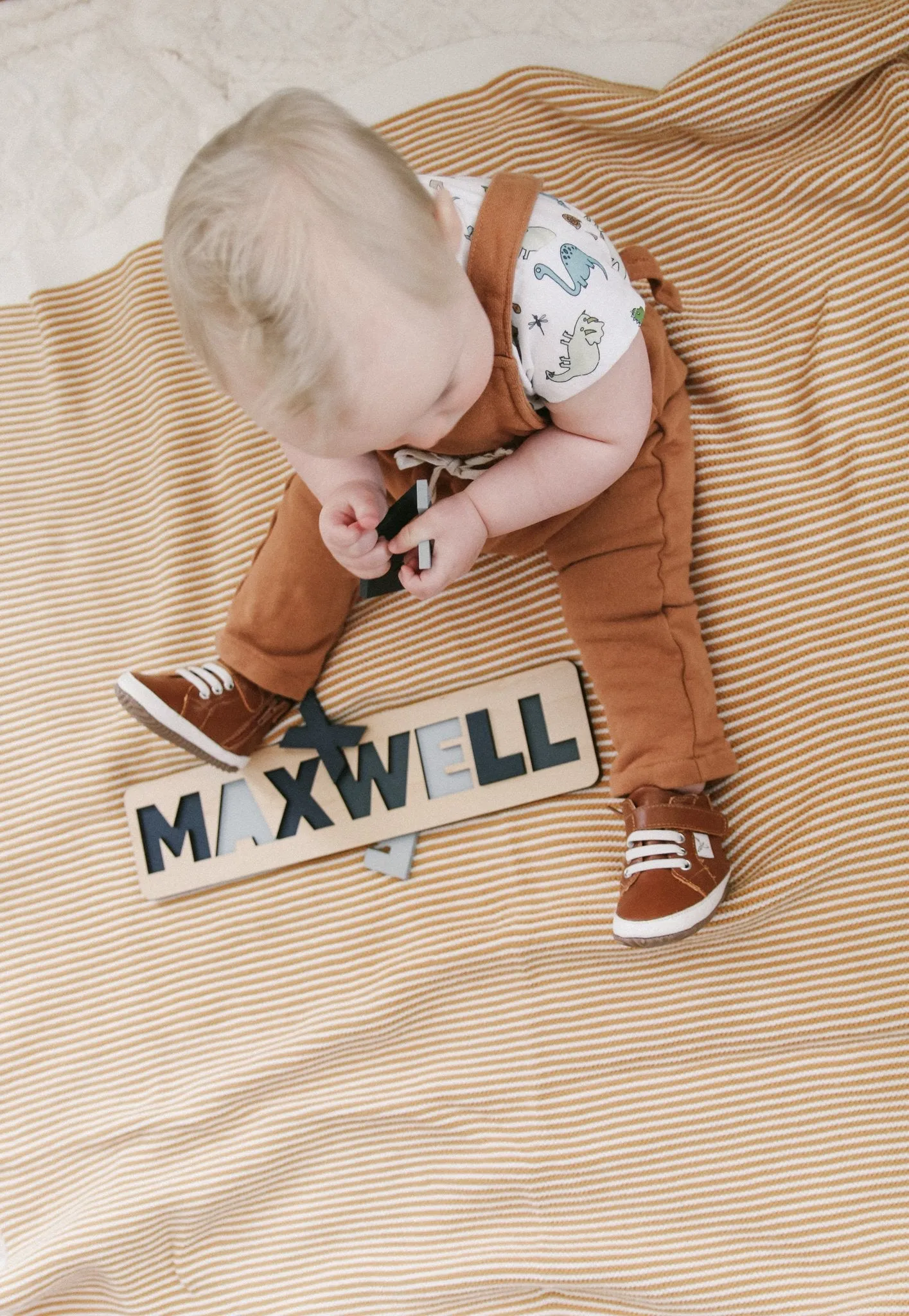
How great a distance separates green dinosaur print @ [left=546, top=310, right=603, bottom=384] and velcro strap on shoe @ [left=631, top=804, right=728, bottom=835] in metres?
0.37

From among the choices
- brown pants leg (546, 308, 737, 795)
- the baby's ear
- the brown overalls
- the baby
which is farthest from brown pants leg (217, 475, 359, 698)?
the baby's ear

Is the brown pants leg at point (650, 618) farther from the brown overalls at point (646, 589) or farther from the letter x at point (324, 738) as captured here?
the letter x at point (324, 738)

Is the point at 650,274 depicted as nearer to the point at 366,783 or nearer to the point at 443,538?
the point at 443,538

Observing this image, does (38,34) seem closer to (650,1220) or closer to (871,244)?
(871,244)

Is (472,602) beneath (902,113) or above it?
beneath

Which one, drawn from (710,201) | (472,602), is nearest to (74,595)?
(472,602)

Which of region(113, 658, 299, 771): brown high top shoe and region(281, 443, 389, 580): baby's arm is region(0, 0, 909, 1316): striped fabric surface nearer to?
region(113, 658, 299, 771): brown high top shoe

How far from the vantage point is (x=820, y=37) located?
→ 922mm

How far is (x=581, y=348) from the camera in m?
0.72

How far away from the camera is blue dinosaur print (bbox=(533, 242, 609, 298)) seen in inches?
27.7

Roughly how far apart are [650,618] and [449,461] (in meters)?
0.22

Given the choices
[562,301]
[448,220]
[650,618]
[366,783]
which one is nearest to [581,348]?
[562,301]

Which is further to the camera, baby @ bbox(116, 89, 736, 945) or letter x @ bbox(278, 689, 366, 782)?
letter x @ bbox(278, 689, 366, 782)

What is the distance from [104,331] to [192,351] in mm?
593
